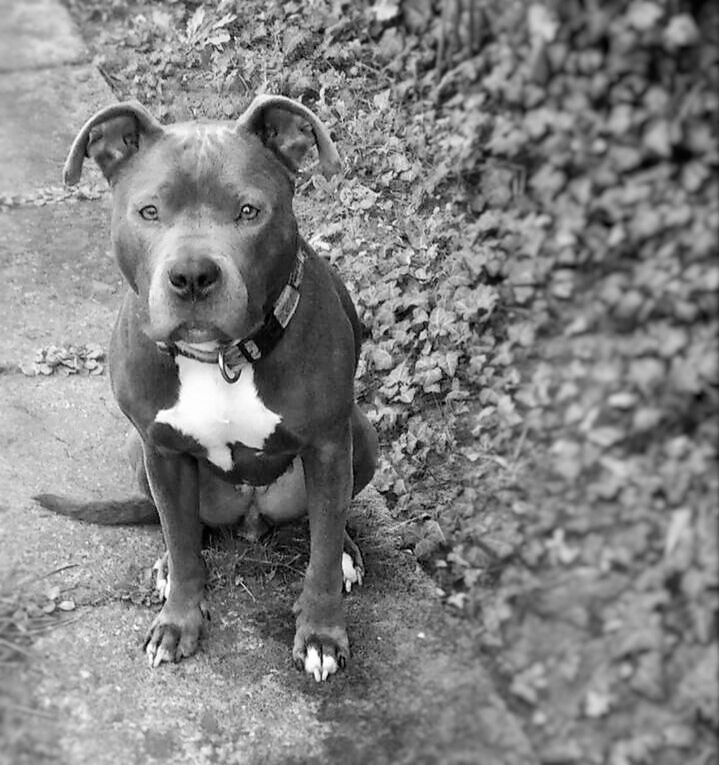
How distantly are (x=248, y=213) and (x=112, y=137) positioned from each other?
0.62m

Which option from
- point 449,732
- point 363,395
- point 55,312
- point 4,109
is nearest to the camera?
point 449,732

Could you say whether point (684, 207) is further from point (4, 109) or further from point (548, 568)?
point (4, 109)

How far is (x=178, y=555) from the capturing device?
4.40 m

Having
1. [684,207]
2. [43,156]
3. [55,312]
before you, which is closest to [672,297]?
[684,207]

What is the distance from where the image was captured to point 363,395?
5746 mm

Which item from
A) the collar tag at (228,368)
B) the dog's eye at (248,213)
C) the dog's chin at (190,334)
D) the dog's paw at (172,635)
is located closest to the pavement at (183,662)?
the dog's paw at (172,635)

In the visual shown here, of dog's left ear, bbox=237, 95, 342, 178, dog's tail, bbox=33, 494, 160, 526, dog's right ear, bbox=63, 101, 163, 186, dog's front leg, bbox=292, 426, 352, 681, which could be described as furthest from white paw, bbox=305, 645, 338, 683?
dog's right ear, bbox=63, 101, 163, 186

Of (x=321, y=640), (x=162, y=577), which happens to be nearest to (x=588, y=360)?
(x=321, y=640)

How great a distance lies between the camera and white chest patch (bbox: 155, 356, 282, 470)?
400 cm

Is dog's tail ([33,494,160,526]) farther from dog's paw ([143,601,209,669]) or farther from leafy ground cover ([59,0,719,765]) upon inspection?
leafy ground cover ([59,0,719,765])

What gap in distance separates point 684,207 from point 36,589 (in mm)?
2878

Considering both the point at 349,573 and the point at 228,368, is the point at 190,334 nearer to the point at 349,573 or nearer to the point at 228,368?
the point at 228,368

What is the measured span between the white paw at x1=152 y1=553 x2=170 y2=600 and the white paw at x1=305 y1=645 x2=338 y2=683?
64cm

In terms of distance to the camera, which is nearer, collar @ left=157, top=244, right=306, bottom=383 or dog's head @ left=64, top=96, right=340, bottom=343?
dog's head @ left=64, top=96, right=340, bottom=343
